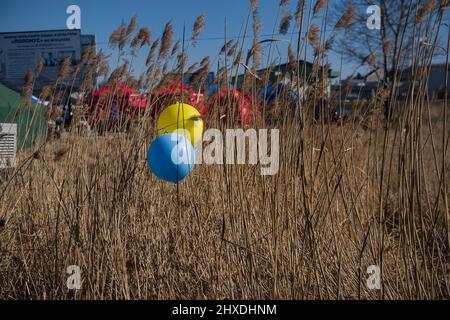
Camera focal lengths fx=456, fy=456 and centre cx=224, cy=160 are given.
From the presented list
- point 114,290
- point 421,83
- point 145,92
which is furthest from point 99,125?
point 421,83

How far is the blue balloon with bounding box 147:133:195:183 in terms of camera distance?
4.42 ft

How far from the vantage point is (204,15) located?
56.6 inches

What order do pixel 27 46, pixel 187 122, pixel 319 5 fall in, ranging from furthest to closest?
pixel 27 46, pixel 187 122, pixel 319 5

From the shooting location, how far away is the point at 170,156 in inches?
52.8

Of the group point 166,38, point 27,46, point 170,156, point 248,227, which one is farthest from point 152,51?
point 27,46

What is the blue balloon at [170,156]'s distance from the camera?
4.42 ft

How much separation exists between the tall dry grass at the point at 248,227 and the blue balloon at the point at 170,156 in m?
0.08

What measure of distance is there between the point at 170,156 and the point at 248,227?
31cm

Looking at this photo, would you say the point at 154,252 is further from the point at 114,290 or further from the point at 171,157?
the point at 171,157

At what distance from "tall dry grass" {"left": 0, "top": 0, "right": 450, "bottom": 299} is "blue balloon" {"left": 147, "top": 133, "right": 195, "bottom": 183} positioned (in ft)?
0.25

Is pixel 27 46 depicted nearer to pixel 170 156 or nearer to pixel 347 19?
pixel 170 156

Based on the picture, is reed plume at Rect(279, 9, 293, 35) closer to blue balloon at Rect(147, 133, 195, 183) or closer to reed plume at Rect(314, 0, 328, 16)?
reed plume at Rect(314, 0, 328, 16)

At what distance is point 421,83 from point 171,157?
70 cm

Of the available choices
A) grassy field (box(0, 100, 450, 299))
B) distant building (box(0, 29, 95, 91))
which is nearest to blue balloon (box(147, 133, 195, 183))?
grassy field (box(0, 100, 450, 299))
